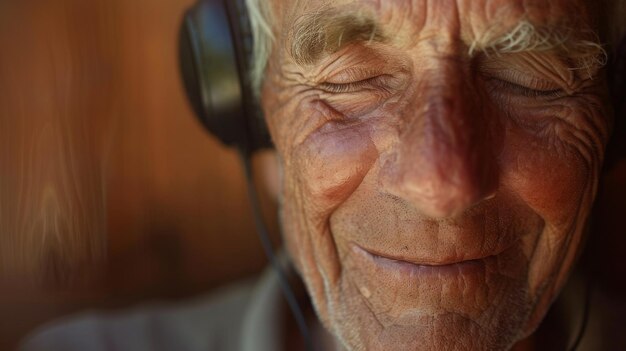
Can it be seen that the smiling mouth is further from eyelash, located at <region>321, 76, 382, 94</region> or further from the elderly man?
eyelash, located at <region>321, 76, 382, 94</region>

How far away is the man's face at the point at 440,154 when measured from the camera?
40.4 inches

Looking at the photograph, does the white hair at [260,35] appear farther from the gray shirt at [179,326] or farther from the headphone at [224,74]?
the gray shirt at [179,326]

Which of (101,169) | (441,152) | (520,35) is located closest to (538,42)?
(520,35)

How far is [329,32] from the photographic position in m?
1.09

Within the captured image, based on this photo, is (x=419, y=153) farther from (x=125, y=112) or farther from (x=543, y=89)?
(x=125, y=112)

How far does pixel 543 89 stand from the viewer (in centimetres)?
112

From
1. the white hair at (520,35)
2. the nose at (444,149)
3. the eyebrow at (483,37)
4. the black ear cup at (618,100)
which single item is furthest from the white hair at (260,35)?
the black ear cup at (618,100)

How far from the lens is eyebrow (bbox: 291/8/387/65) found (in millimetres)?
1063

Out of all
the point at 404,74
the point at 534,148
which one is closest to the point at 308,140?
the point at 404,74

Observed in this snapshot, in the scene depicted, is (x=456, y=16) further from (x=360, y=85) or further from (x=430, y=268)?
(x=430, y=268)

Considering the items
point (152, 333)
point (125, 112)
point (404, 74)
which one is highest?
point (404, 74)

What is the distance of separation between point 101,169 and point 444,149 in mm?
1252

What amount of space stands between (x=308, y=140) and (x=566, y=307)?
0.76 meters

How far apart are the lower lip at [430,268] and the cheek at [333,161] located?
13cm
